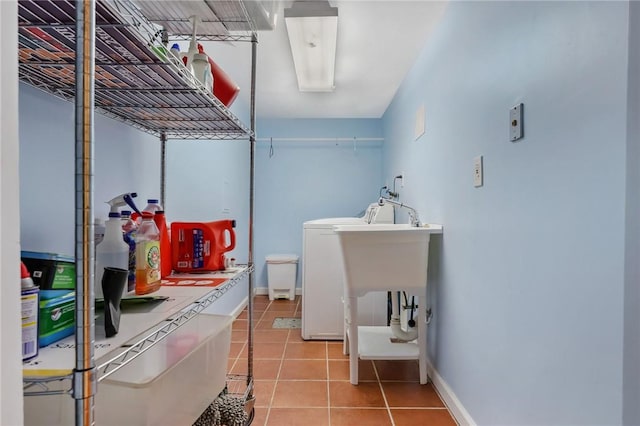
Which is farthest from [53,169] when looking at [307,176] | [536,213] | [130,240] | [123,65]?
[307,176]

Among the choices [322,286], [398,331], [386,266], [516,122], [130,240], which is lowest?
[398,331]

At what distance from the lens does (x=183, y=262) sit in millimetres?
1291

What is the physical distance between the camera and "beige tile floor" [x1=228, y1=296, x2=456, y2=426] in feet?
5.16

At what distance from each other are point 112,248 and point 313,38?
1.61 meters

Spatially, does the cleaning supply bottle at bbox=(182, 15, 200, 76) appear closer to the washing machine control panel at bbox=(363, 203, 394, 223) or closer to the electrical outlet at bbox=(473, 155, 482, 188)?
the electrical outlet at bbox=(473, 155, 482, 188)

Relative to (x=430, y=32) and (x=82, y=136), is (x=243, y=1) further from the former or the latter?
(x=430, y=32)

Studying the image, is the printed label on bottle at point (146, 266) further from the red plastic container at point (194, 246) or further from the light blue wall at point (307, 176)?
the light blue wall at point (307, 176)

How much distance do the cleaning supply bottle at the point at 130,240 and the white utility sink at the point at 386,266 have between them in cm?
Result: 105

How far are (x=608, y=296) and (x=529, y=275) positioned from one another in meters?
0.30

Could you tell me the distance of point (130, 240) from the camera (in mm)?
984

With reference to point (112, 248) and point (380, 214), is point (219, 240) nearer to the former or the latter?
point (112, 248)

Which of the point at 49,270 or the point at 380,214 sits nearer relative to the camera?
the point at 49,270

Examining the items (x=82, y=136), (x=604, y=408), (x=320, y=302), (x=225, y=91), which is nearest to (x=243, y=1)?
(x=225, y=91)

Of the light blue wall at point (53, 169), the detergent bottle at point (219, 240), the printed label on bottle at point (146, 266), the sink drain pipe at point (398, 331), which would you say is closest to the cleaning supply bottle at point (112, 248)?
the printed label on bottle at point (146, 266)
